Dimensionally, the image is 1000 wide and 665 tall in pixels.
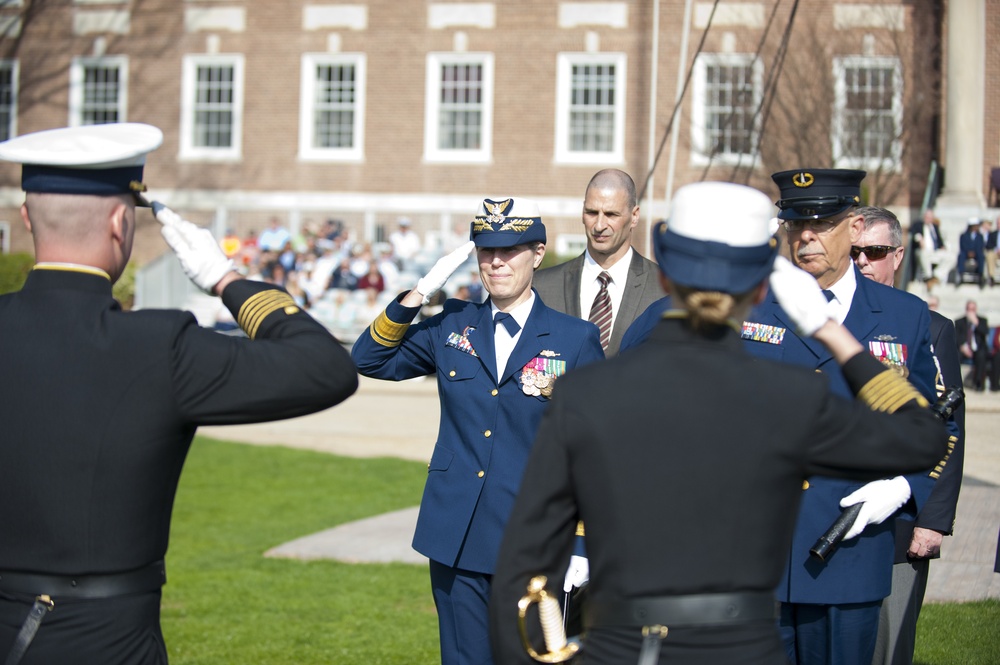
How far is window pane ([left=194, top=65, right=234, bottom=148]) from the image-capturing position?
33688 mm

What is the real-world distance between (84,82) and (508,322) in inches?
1296

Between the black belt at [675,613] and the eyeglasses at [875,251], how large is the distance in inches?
128

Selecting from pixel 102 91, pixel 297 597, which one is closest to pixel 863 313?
pixel 297 597

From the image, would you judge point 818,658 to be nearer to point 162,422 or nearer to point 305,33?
point 162,422

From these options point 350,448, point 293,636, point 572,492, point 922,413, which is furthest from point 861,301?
point 350,448

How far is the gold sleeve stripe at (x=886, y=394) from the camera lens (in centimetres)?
293

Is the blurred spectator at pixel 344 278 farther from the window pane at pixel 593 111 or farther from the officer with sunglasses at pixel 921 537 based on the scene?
the officer with sunglasses at pixel 921 537

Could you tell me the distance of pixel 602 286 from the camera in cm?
595

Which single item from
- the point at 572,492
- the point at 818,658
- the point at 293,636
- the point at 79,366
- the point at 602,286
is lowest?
the point at 293,636

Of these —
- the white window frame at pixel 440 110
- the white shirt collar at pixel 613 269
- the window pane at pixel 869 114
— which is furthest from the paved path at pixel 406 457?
the window pane at pixel 869 114

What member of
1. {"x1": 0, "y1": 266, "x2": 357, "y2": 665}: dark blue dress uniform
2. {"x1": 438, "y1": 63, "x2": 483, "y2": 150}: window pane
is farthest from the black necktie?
{"x1": 438, "y1": 63, "x2": 483, "y2": 150}: window pane

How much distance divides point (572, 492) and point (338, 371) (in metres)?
0.69

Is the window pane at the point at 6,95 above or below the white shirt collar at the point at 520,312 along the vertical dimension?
below

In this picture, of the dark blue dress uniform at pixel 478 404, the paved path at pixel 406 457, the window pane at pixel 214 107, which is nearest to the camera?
the dark blue dress uniform at pixel 478 404
